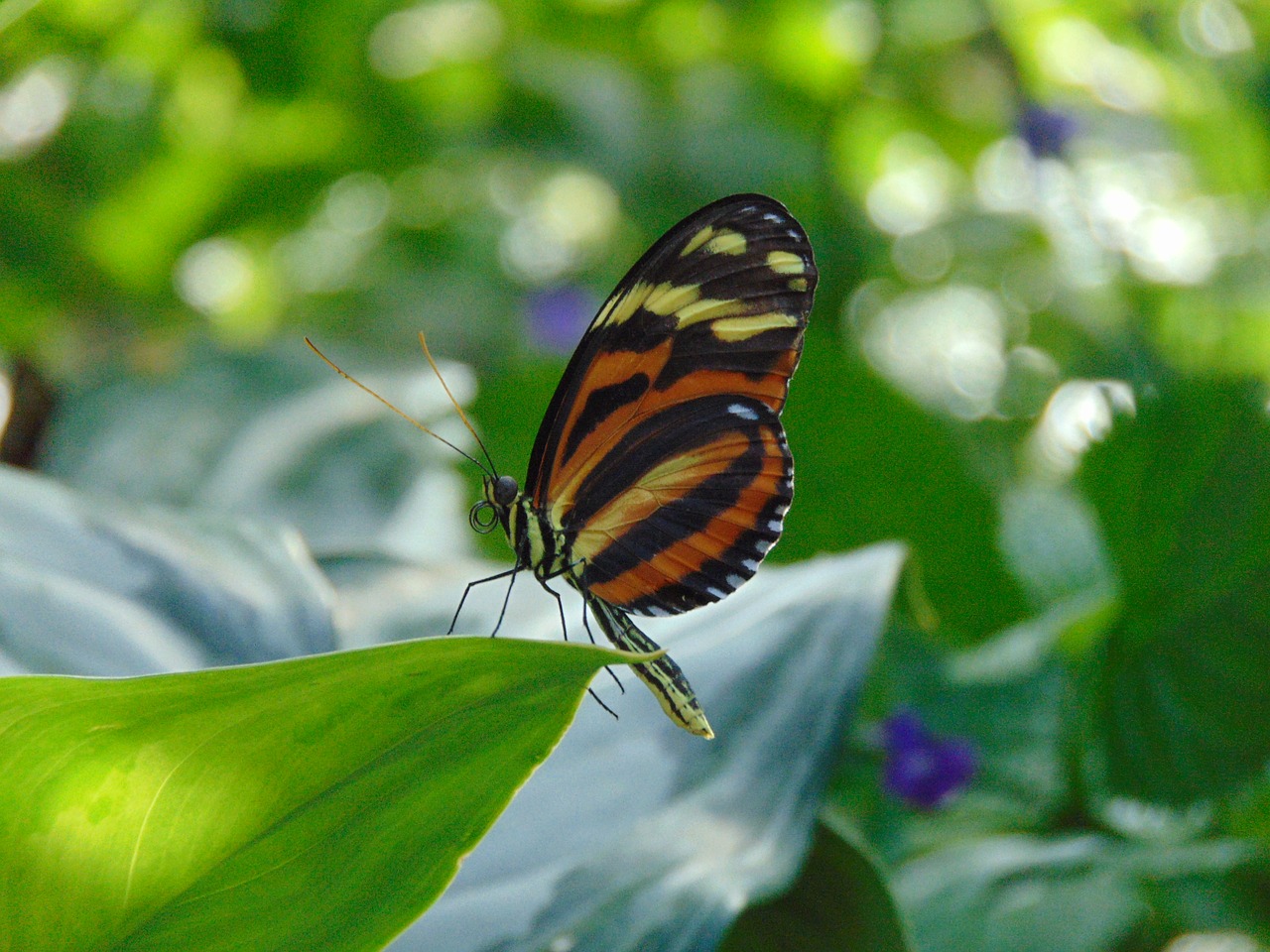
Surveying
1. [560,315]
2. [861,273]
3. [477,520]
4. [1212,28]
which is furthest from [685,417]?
[1212,28]

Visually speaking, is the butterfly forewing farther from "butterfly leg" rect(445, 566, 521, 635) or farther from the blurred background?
the blurred background

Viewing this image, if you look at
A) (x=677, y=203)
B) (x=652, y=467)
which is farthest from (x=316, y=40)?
(x=652, y=467)

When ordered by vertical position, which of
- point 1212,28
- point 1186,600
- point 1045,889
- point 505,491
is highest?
point 1212,28

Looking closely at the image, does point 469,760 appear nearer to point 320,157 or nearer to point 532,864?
point 532,864

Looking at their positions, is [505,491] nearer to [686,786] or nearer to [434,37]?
[686,786]

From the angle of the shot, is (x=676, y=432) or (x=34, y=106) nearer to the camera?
(x=676, y=432)

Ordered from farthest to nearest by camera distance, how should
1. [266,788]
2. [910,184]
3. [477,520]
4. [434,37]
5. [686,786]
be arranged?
[910,184] → [434,37] → [477,520] → [686,786] → [266,788]

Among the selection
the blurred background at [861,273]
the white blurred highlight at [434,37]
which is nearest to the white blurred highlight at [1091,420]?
the blurred background at [861,273]
